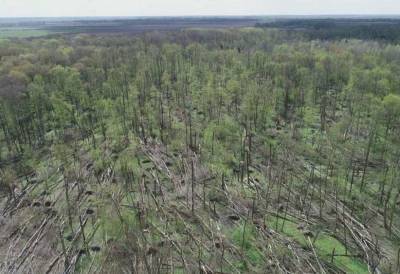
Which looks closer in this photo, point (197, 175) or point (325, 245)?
point (325, 245)

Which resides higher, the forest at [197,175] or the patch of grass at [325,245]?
the forest at [197,175]

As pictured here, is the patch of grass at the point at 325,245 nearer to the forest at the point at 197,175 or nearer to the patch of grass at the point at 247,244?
the forest at the point at 197,175

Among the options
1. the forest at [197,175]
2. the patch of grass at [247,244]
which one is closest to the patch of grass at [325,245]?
the forest at [197,175]

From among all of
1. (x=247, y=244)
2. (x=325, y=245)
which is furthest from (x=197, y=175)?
(x=325, y=245)

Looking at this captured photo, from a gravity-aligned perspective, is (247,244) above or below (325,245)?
above

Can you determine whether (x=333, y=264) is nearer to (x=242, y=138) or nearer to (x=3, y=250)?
(x=242, y=138)

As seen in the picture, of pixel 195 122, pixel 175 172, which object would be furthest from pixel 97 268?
pixel 195 122

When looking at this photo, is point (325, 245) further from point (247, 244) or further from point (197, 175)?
point (197, 175)

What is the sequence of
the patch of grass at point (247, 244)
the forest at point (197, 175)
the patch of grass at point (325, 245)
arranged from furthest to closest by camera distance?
the forest at point (197, 175)
the patch of grass at point (247, 244)
the patch of grass at point (325, 245)

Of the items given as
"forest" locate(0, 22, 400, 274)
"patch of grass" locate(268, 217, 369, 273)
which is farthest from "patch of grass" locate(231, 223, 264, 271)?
"patch of grass" locate(268, 217, 369, 273)
